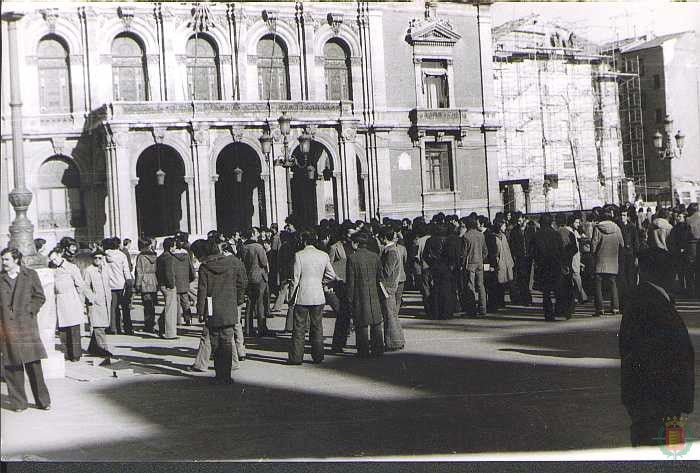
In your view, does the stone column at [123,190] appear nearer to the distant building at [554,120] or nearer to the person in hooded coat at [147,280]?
the person in hooded coat at [147,280]

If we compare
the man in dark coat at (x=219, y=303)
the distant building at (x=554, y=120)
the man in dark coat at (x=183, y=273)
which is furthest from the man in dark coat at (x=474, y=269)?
the man in dark coat at (x=219, y=303)

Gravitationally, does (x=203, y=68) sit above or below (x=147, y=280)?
above

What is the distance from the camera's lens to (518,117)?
13273mm

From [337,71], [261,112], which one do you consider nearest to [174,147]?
[261,112]

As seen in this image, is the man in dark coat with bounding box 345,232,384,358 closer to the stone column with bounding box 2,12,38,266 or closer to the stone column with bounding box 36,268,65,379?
the stone column with bounding box 36,268,65,379

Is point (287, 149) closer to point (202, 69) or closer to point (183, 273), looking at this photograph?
point (202, 69)

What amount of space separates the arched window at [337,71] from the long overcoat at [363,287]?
214 cm

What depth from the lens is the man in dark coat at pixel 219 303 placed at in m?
9.55

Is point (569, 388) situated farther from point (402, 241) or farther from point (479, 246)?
point (479, 246)

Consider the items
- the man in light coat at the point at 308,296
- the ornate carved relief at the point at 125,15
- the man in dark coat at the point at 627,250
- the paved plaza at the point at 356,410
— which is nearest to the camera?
the paved plaza at the point at 356,410

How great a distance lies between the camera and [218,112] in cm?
1125

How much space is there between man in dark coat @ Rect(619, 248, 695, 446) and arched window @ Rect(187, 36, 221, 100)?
653cm

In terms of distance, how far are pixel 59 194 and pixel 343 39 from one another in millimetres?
4271

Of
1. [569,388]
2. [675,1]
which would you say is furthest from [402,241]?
[675,1]
